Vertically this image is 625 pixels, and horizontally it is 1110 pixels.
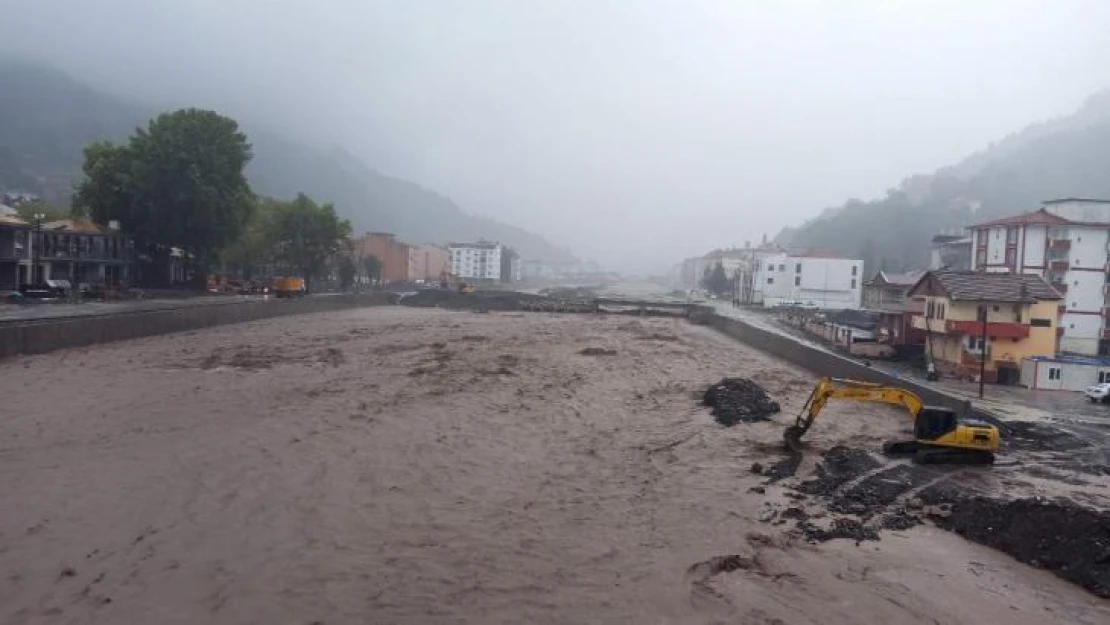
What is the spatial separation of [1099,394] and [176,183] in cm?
5433

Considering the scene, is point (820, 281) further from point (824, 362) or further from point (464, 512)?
point (464, 512)

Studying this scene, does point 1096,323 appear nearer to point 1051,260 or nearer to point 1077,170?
point 1051,260

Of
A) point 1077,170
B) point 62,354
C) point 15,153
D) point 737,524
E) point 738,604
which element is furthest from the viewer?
point 15,153

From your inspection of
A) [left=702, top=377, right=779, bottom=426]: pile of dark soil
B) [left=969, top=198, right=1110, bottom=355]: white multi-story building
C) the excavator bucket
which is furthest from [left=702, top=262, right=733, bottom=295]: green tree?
the excavator bucket

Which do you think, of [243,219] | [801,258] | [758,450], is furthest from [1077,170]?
[758,450]

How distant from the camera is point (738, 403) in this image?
2333cm

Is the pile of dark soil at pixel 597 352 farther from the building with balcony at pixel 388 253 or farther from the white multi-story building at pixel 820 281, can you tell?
the building with balcony at pixel 388 253

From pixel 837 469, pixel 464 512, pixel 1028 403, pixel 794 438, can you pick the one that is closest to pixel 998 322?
pixel 1028 403

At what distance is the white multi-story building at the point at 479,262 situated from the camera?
16825 centimetres

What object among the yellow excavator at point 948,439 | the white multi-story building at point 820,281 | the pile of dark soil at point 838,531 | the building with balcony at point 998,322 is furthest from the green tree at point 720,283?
the pile of dark soil at point 838,531

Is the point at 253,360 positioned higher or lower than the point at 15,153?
lower

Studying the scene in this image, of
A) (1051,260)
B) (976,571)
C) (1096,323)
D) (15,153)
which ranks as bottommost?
(976,571)

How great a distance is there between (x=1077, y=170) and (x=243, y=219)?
130m

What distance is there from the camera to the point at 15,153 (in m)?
154
